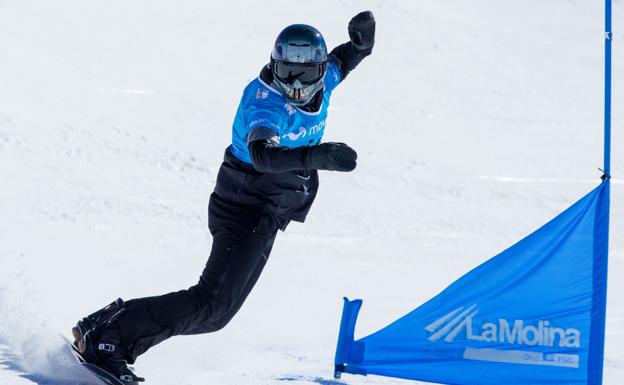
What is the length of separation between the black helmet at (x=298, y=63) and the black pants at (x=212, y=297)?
604 millimetres

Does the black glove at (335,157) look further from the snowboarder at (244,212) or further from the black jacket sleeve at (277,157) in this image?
the snowboarder at (244,212)

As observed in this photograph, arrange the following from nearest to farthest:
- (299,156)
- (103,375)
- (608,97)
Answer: (299,156) → (103,375) → (608,97)

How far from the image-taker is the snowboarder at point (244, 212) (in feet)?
13.5

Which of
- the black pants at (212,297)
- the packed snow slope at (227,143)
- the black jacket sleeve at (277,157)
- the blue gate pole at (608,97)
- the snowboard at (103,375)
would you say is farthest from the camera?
the packed snow slope at (227,143)

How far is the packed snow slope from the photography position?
19.1 ft

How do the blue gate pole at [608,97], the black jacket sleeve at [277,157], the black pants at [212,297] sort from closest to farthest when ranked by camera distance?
the black jacket sleeve at [277,157] → the black pants at [212,297] → the blue gate pole at [608,97]

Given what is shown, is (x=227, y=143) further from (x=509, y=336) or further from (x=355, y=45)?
(x=509, y=336)

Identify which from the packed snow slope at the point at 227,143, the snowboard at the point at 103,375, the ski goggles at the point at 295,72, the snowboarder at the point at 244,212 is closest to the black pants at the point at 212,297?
the snowboarder at the point at 244,212

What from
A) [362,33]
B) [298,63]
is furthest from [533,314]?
[362,33]

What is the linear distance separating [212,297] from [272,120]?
2.75ft

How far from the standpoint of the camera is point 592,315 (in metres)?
4.51

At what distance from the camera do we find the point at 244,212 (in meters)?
4.36

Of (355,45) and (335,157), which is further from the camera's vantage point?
(355,45)

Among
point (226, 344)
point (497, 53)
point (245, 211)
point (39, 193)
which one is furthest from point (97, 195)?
point (497, 53)
